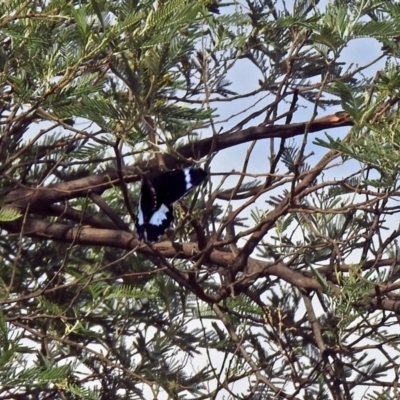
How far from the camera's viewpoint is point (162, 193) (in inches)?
56.9

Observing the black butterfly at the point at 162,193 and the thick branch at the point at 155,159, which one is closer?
the black butterfly at the point at 162,193

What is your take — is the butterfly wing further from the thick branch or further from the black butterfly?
the thick branch

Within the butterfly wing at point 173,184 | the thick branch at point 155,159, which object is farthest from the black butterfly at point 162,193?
the thick branch at point 155,159

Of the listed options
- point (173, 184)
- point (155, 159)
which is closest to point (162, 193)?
point (173, 184)

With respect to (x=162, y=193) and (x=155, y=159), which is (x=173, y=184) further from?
(x=155, y=159)

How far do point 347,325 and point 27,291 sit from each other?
2.71 feet

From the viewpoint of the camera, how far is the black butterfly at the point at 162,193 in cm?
143

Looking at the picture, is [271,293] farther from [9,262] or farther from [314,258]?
[9,262]

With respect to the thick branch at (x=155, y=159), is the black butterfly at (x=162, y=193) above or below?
below

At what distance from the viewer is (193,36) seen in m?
1.42

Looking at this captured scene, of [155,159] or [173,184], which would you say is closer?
[173,184]

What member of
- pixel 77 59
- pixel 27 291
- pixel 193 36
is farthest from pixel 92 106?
pixel 27 291

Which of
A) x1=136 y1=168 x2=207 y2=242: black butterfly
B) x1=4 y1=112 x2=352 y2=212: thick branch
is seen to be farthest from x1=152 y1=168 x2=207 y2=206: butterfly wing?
x1=4 y1=112 x2=352 y2=212: thick branch

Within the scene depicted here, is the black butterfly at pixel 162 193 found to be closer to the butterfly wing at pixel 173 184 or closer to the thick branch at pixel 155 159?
the butterfly wing at pixel 173 184
